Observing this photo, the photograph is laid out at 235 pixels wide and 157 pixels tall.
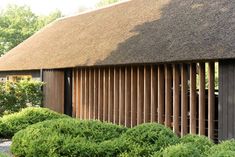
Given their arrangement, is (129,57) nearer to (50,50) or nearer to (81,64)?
(81,64)

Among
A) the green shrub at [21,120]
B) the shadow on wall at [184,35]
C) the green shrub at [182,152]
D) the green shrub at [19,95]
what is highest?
the shadow on wall at [184,35]

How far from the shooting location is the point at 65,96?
17.3 m

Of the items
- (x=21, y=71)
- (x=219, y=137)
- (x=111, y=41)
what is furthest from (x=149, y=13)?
(x=21, y=71)

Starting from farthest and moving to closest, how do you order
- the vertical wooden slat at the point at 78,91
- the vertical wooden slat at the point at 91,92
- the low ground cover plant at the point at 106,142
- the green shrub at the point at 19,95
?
the green shrub at the point at 19,95, the vertical wooden slat at the point at 78,91, the vertical wooden slat at the point at 91,92, the low ground cover plant at the point at 106,142

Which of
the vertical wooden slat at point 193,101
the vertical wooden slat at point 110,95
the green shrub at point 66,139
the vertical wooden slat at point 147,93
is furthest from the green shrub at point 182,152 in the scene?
the vertical wooden slat at point 110,95

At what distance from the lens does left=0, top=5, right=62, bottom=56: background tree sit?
43.8 meters

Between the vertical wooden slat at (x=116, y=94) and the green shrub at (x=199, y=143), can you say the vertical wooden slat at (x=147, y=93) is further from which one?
the green shrub at (x=199, y=143)

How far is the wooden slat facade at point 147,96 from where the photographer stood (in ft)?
36.5

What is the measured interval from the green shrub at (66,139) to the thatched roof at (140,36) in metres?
3.46

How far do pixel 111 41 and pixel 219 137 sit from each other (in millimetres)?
5940

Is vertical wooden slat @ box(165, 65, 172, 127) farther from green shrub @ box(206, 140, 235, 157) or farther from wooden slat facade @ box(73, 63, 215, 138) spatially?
green shrub @ box(206, 140, 235, 157)

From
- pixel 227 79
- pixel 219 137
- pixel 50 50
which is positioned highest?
pixel 50 50

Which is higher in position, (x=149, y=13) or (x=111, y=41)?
(x=149, y=13)

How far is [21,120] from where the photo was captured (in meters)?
11.8
